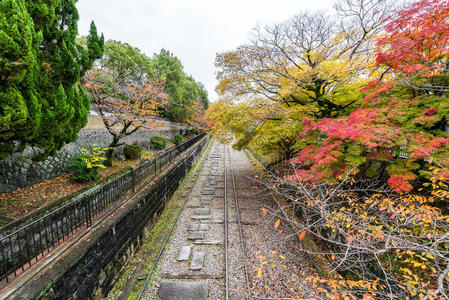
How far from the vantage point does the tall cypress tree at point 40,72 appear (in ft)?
13.6

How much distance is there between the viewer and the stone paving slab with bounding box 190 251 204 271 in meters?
5.38

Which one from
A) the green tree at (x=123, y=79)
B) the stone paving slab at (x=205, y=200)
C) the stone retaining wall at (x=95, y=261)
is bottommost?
the stone paving slab at (x=205, y=200)

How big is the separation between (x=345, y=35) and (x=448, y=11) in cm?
361

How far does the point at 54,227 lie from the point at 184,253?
3.89 m

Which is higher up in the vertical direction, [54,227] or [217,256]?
[54,227]

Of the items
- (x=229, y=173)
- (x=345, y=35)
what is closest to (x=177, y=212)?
(x=229, y=173)

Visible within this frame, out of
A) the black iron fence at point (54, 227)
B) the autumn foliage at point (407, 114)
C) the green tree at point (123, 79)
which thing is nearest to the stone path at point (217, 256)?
the black iron fence at point (54, 227)

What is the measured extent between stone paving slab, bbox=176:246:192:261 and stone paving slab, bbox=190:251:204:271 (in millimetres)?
202

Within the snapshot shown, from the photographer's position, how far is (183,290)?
4699 mm

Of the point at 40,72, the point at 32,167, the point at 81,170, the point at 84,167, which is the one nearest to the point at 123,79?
the point at 84,167

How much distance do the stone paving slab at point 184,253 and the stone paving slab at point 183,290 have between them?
0.83 meters

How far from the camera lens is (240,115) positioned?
9883 mm

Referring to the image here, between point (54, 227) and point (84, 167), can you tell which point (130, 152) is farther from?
point (54, 227)

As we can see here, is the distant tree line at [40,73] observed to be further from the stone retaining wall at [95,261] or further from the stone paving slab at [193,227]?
the stone paving slab at [193,227]
